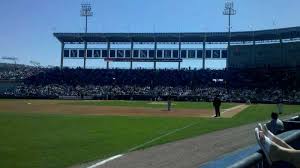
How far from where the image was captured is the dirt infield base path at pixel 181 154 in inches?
539

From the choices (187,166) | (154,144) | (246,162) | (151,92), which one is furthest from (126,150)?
(151,92)

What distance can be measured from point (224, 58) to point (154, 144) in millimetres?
81923

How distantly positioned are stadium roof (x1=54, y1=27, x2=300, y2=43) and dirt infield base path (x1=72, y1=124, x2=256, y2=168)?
74.7 meters

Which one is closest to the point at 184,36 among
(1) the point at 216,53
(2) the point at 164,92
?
(1) the point at 216,53

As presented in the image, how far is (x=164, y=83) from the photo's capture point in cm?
→ 10144

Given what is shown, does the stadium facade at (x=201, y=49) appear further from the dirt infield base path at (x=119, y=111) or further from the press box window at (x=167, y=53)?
the dirt infield base path at (x=119, y=111)

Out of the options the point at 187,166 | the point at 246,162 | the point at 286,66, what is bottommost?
the point at 187,166

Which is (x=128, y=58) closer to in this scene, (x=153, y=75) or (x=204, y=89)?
(x=153, y=75)

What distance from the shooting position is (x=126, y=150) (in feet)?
55.9

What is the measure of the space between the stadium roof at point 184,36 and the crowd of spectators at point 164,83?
640cm

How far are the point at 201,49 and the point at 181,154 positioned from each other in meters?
84.7

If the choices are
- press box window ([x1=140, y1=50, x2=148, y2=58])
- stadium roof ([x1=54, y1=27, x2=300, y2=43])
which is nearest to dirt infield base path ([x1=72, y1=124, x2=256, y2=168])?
stadium roof ([x1=54, y1=27, x2=300, y2=43])

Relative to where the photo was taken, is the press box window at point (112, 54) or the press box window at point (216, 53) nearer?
the press box window at point (216, 53)

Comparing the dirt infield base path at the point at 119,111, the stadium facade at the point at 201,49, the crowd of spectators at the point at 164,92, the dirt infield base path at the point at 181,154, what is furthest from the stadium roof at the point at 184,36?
the dirt infield base path at the point at 181,154
